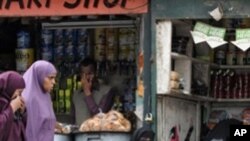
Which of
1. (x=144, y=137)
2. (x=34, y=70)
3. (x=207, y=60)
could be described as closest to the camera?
(x=34, y=70)

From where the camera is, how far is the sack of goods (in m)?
9.33

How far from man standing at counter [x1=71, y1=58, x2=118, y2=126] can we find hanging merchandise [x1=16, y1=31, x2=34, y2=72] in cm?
68

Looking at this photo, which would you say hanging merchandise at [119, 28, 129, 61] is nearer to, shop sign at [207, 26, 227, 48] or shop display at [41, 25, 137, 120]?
shop display at [41, 25, 137, 120]

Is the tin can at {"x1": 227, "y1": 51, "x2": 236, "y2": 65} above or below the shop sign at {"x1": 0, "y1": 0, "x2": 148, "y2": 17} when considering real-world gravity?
below

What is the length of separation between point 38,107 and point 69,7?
184 cm

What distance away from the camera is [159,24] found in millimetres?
9453

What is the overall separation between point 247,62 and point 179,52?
1.14 m

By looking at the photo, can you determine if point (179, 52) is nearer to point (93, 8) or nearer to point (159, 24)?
point (159, 24)

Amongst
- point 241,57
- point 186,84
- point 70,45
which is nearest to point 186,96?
point 186,84

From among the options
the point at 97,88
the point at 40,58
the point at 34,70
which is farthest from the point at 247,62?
the point at 34,70

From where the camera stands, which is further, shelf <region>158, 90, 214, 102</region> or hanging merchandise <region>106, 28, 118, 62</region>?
hanging merchandise <region>106, 28, 118, 62</region>

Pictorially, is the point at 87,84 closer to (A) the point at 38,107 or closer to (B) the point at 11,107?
(A) the point at 38,107

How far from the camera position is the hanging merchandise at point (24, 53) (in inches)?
422

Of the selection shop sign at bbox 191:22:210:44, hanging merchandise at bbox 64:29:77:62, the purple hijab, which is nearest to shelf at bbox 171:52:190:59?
shop sign at bbox 191:22:210:44
